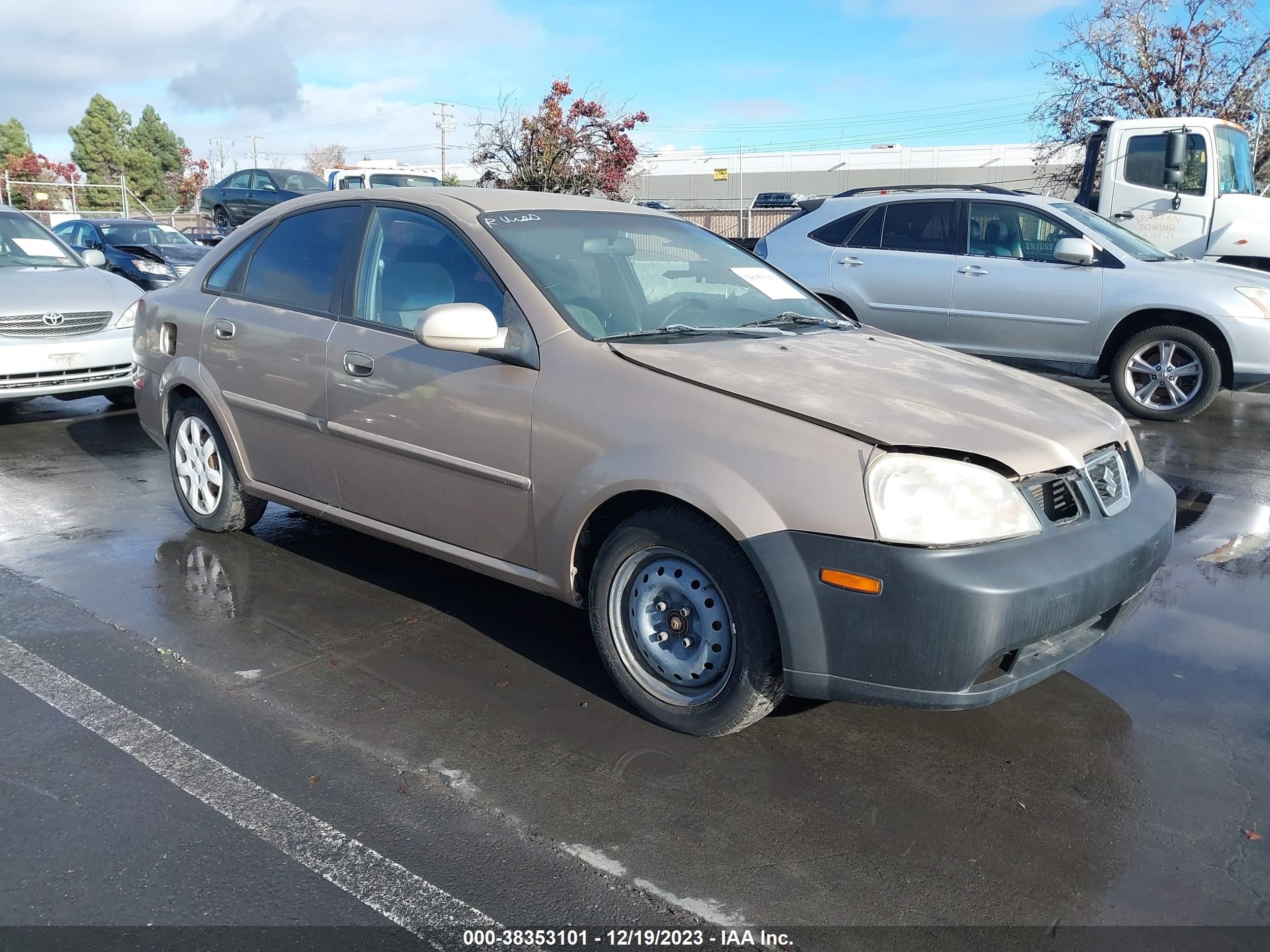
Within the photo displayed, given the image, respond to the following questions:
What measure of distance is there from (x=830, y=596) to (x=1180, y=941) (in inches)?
45.6

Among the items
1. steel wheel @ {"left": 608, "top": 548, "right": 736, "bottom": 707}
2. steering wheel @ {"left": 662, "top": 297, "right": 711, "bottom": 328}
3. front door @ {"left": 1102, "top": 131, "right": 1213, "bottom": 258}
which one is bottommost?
steel wheel @ {"left": 608, "top": 548, "right": 736, "bottom": 707}

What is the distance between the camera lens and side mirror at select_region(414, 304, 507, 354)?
3648 mm

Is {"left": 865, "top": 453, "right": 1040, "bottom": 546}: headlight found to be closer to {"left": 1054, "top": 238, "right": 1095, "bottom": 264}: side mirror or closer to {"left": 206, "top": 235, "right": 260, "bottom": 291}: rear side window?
{"left": 206, "top": 235, "right": 260, "bottom": 291}: rear side window

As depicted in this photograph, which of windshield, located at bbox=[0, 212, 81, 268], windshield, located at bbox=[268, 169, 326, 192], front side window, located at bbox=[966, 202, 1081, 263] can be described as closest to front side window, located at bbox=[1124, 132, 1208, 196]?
front side window, located at bbox=[966, 202, 1081, 263]

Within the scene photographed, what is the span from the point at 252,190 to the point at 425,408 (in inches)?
1015

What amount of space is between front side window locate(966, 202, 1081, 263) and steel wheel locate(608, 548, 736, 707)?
21.1ft

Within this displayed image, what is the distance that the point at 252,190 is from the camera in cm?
2711

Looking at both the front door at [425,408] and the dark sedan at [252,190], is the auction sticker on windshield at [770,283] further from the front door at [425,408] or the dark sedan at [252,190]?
the dark sedan at [252,190]

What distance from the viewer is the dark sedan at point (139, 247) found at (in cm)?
1473

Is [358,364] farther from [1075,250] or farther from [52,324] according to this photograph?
[1075,250]

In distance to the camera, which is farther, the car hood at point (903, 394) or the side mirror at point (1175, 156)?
the side mirror at point (1175, 156)

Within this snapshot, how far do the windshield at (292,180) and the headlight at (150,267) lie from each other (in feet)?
40.2

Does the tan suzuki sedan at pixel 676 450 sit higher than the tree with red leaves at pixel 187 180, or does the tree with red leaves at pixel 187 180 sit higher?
the tree with red leaves at pixel 187 180

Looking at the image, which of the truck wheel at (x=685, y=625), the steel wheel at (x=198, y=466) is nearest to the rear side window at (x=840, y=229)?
the steel wheel at (x=198, y=466)
